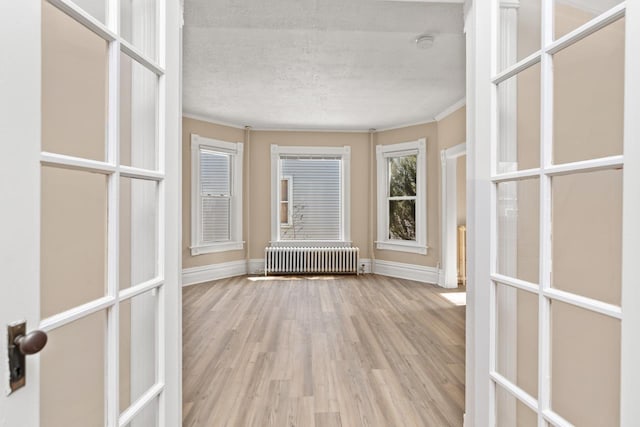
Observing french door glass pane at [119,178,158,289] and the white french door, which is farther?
french door glass pane at [119,178,158,289]

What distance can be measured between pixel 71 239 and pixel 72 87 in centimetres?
45

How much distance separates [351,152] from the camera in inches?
239

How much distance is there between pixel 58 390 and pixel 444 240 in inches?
195

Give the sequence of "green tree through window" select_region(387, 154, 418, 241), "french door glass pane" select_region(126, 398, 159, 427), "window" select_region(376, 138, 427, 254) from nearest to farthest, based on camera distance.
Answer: "french door glass pane" select_region(126, 398, 159, 427), "window" select_region(376, 138, 427, 254), "green tree through window" select_region(387, 154, 418, 241)

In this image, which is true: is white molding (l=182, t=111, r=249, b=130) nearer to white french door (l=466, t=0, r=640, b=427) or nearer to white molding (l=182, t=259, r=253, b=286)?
white molding (l=182, t=259, r=253, b=286)

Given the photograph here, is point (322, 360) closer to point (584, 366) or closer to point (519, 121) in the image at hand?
point (584, 366)

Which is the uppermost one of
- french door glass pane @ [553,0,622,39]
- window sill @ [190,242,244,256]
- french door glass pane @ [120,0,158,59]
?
french door glass pane @ [120,0,158,59]

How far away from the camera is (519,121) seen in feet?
3.96

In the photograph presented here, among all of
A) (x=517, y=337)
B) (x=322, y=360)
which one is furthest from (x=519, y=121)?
(x=322, y=360)

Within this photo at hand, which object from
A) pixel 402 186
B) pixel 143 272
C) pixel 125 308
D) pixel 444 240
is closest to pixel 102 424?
pixel 125 308

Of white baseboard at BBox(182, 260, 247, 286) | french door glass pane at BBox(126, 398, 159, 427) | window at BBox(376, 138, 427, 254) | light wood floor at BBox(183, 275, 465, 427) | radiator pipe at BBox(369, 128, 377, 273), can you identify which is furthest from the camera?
radiator pipe at BBox(369, 128, 377, 273)

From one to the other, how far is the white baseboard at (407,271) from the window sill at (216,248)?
8.64 ft

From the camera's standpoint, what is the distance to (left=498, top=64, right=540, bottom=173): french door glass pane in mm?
1109

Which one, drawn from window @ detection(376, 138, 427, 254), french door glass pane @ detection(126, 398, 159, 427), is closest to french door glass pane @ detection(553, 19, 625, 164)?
french door glass pane @ detection(126, 398, 159, 427)
